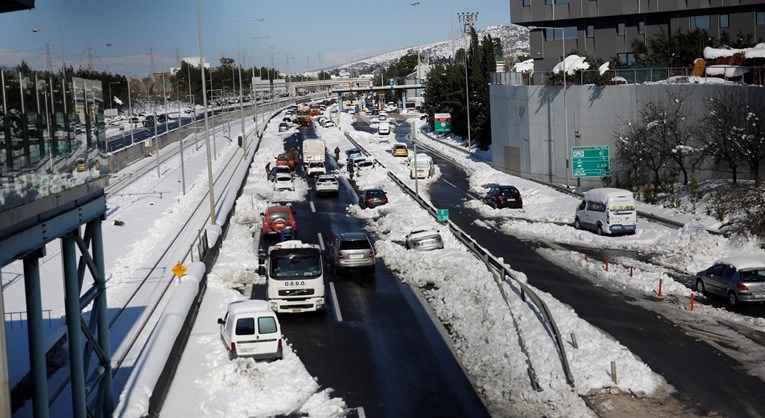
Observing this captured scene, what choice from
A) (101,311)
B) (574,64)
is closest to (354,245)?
(101,311)

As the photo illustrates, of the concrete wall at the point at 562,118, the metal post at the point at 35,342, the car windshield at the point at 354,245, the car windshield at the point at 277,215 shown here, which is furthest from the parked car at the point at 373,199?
the metal post at the point at 35,342

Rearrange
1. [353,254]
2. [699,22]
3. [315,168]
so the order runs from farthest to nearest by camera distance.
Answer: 1. [699,22]
2. [315,168]
3. [353,254]

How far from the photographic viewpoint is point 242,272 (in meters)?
34.5

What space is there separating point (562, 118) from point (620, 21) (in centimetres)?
2878

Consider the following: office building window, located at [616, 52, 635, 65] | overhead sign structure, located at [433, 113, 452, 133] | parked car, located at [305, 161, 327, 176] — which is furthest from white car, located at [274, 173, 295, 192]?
overhead sign structure, located at [433, 113, 452, 133]

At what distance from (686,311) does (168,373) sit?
15.1 meters

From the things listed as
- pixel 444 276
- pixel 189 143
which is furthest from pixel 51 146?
pixel 189 143

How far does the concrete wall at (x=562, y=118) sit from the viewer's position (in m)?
50.5

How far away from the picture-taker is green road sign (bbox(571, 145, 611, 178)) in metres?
51.8

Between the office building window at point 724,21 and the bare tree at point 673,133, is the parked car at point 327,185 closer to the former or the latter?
the bare tree at point 673,133

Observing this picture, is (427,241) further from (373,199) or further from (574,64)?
(574,64)

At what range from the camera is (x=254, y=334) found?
2198cm

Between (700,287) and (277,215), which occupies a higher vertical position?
(277,215)

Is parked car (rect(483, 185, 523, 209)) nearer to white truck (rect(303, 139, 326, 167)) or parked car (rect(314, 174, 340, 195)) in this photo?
parked car (rect(314, 174, 340, 195))
